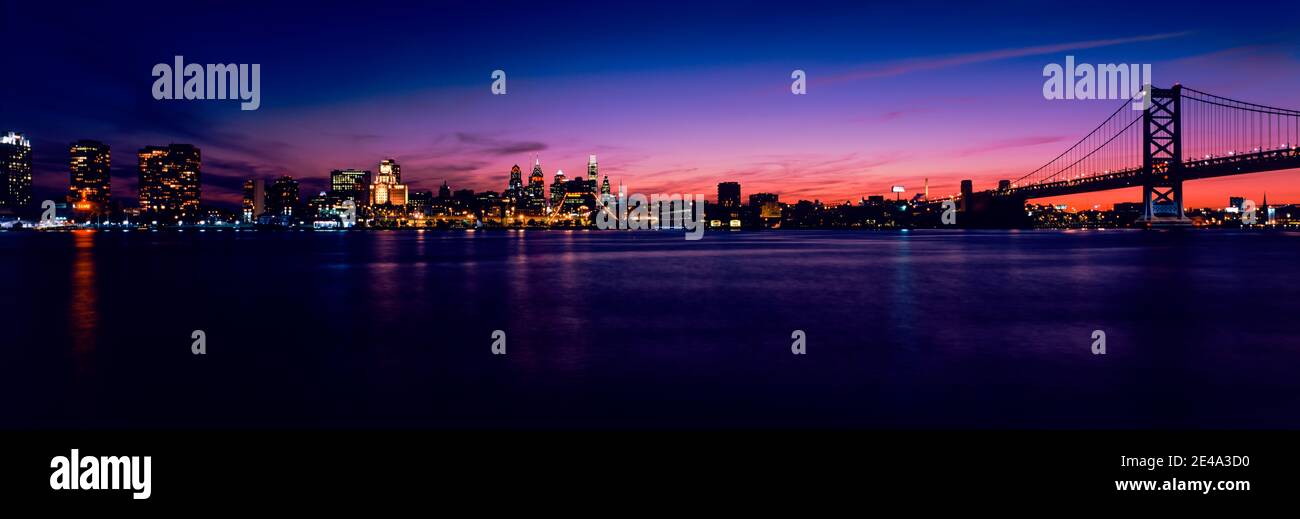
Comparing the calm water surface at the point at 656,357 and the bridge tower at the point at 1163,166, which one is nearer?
the calm water surface at the point at 656,357

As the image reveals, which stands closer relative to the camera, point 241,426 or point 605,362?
point 241,426

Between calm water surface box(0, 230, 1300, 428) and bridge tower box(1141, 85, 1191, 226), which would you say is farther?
bridge tower box(1141, 85, 1191, 226)

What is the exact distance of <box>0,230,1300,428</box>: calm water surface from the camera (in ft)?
29.1

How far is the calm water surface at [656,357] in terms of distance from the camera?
8.87 metres

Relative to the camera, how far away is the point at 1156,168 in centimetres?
8969

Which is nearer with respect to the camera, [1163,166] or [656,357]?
[656,357]

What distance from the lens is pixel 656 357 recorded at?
1250 cm
